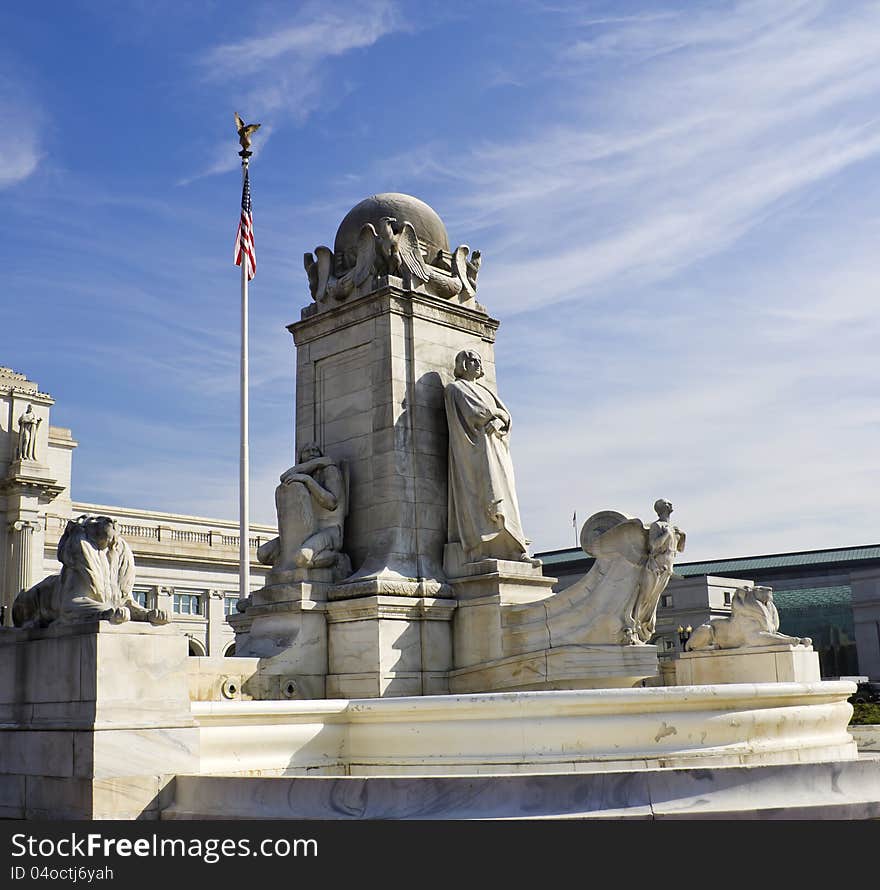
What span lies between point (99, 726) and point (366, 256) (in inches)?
321

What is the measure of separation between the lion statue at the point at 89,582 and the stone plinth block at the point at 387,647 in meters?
3.46

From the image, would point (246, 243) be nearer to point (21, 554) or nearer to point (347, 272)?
point (347, 272)

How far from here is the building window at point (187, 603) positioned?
65312mm

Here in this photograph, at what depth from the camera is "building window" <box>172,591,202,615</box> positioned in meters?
65.3

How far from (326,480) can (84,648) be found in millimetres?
5573

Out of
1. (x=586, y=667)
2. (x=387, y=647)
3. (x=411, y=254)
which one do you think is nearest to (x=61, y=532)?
(x=411, y=254)

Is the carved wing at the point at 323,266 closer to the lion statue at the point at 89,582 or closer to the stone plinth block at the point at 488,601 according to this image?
the stone plinth block at the point at 488,601

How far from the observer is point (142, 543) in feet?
209

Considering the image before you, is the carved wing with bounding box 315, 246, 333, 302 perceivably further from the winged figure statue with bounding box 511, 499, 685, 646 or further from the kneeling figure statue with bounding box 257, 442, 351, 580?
the winged figure statue with bounding box 511, 499, 685, 646

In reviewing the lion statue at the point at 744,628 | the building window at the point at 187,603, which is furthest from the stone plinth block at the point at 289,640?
the building window at the point at 187,603

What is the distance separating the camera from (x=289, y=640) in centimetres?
1366

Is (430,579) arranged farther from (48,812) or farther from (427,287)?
(48,812)
